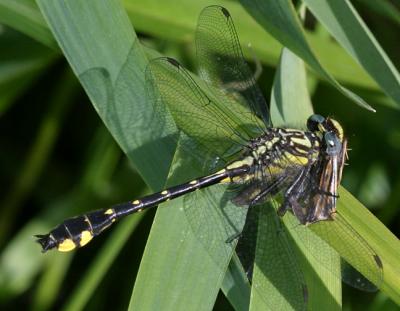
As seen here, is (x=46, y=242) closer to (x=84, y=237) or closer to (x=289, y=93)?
(x=84, y=237)

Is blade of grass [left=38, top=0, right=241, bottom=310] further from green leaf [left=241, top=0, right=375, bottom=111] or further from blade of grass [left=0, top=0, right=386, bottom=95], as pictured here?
blade of grass [left=0, top=0, right=386, bottom=95]

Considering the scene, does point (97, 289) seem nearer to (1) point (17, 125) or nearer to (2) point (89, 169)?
(2) point (89, 169)

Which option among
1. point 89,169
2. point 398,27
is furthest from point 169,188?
point 398,27

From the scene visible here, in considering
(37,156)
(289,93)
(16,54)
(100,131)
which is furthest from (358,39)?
(37,156)

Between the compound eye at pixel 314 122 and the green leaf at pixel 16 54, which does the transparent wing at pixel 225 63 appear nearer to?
the compound eye at pixel 314 122

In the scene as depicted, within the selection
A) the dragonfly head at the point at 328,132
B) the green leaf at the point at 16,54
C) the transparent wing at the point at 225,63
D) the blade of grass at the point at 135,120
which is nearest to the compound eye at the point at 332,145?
the dragonfly head at the point at 328,132

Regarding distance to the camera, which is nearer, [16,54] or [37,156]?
[16,54]
